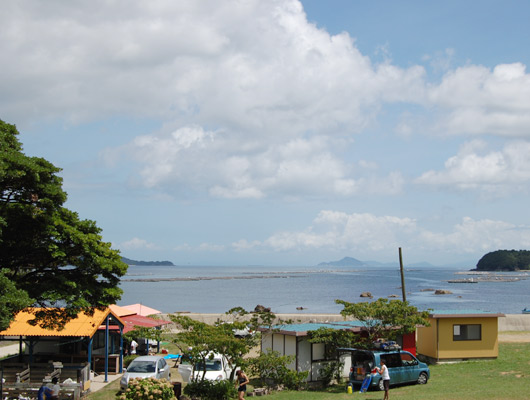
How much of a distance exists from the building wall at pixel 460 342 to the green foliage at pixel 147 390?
56.7 feet

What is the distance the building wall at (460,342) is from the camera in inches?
1188

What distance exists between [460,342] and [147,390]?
63.2ft

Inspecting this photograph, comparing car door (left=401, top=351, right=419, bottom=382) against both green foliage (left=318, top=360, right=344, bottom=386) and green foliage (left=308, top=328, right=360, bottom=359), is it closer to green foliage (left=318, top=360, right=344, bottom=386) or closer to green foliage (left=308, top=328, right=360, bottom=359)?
green foliage (left=308, top=328, right=360, bottom=359)

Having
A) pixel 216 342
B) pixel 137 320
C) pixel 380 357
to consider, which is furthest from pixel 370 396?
pixel 137 320

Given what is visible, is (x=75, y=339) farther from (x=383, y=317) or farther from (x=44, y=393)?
(x=383, y=317)

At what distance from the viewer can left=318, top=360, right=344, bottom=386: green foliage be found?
81.8ft

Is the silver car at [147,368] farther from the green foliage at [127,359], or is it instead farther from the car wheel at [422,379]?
the car wheel at [422,379]

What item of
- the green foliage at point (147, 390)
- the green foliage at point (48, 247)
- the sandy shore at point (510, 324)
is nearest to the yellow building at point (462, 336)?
the sandy shore at point (510, 324)

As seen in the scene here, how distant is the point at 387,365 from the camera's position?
2350 centimetres

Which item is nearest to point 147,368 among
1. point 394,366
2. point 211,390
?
point 211,390

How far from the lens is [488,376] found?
81.3ft

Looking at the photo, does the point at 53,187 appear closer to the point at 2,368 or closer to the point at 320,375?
the point at 2,368

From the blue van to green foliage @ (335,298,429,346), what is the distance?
4.73 feet

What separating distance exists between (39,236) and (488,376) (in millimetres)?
19408
